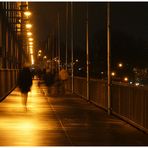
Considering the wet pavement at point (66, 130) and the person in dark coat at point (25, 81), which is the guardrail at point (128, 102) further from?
the person in dark coat at point (25, 81)

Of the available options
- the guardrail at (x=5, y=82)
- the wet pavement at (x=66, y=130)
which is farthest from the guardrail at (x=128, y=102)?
the guardrail at (x=5, y=82)

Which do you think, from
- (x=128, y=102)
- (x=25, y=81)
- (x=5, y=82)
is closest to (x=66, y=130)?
(x=128, y=102)

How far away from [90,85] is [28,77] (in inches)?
271

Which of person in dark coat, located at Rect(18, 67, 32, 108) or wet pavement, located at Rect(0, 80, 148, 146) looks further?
person in dark coat, located at Rect(18, 67, 32, 108)

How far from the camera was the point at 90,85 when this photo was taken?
98.4 ft

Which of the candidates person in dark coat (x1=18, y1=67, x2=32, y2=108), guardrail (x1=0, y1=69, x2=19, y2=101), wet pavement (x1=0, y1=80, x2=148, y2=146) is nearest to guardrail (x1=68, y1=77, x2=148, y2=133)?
wet pavement (x1=0, y1=80, x2=148, y2=146)

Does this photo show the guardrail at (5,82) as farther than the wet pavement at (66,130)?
Yes

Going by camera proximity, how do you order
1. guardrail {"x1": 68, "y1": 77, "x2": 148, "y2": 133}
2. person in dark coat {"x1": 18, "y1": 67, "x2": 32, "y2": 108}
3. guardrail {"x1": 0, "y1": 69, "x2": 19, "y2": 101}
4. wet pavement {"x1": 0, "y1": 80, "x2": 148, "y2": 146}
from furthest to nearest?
guardrail {"x1": 0, "y1": 69, "x2": 19, "y2": 101} < person in dark coat {"x1": 18, "y1": 67, "x2": 32, "y2": 108} < guardrail {"x1": 68, "y1": 77, "x2": 148, "y2": 133} < wet pavement {"x1": 0, "y1": 80, "x2": 148, "y2": 146}

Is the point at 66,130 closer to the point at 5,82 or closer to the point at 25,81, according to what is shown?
the point at 25,81

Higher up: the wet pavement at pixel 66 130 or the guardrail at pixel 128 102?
the guardrail at pixel 128 102

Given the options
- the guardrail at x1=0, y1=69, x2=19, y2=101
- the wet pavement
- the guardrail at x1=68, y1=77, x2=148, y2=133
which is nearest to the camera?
the wet pavement

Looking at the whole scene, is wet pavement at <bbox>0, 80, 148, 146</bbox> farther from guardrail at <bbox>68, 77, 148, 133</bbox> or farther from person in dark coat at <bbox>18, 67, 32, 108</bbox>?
person in dark coat at <bbox>18, 67, 32, 108</bbox>

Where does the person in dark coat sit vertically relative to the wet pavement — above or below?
above

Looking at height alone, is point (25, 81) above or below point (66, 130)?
above
